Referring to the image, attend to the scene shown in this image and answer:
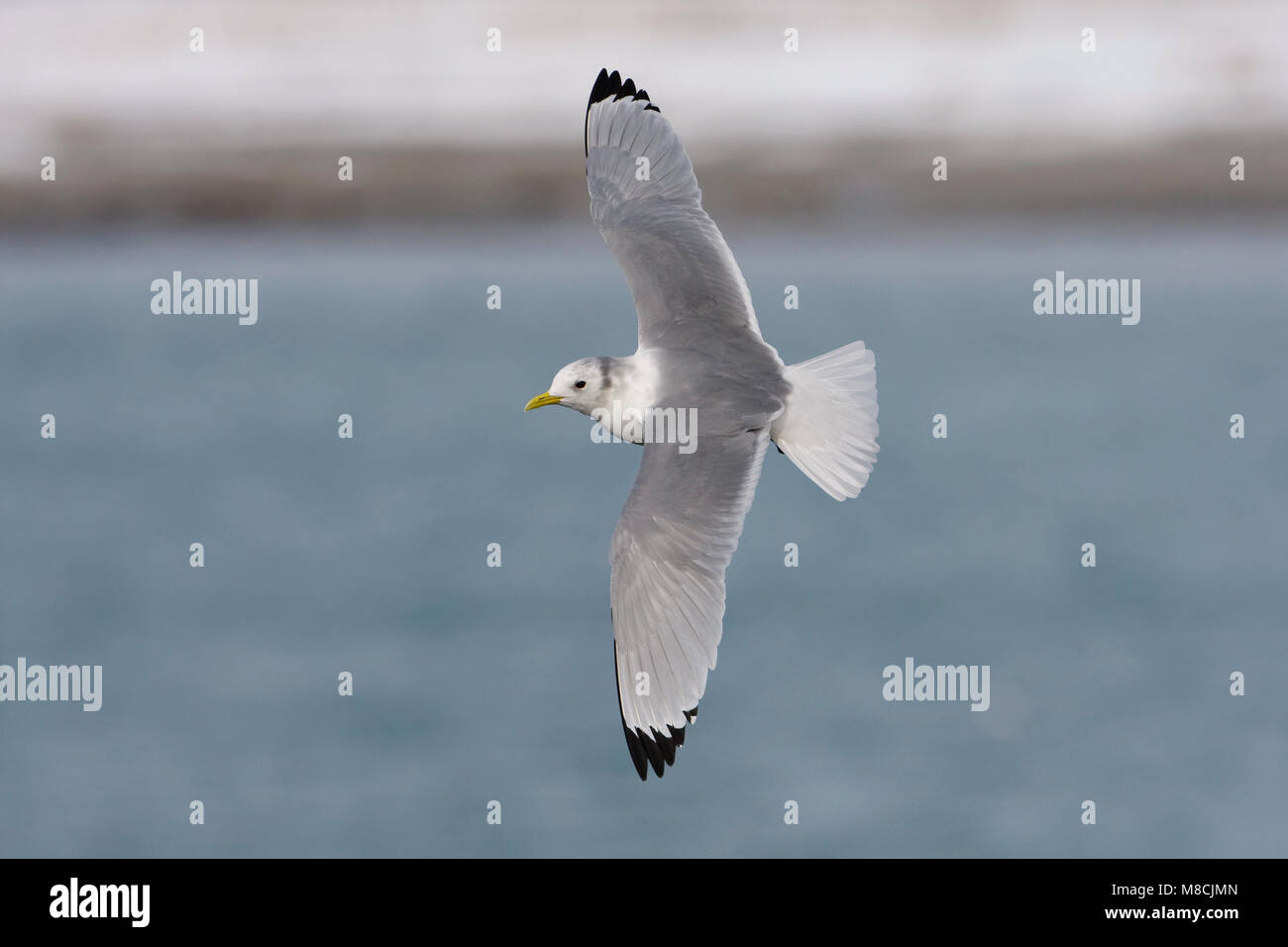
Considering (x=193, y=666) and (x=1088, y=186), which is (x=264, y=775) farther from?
(x=1088, y=186)

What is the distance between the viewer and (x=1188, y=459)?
2586cm

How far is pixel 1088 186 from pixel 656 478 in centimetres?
2549

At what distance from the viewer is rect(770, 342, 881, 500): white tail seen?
6094mm

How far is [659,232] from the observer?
6.32 meters

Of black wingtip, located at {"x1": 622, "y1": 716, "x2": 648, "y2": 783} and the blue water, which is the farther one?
the blue water

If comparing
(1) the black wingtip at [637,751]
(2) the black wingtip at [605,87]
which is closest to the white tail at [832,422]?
(1) the black wingtip at [637,751]

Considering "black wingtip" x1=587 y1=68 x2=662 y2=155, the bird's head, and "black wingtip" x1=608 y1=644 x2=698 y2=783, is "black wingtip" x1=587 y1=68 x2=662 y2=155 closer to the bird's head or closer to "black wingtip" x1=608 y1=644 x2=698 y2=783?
the bird's head

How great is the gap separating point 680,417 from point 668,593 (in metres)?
0.56

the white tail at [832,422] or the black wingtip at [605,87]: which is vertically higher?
the black wingtip at [605,87]

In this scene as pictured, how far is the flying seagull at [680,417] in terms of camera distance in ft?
18.9

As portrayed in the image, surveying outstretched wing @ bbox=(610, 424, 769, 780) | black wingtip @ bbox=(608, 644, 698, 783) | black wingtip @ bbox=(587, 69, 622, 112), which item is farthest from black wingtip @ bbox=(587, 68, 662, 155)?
black wingtip @ bbox=(608, 644, 698, 783)

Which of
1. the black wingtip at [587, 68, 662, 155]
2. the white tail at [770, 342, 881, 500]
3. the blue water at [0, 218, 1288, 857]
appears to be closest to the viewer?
the white tail at [770, 342, 881, 500]

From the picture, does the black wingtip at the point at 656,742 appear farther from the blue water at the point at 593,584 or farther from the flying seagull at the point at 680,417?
the blue water at the point at 593,584

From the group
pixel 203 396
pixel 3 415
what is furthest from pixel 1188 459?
pixel 3 415
